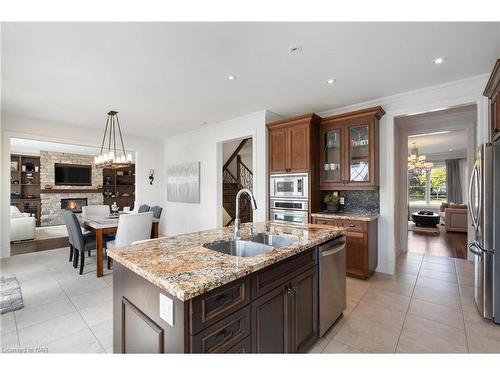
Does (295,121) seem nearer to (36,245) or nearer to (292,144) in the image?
(292,144)

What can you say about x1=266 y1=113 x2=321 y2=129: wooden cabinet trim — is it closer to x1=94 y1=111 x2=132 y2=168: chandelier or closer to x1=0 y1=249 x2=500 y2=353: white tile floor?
x1=0 y1=249 x2=500 y2=353: white tile floor

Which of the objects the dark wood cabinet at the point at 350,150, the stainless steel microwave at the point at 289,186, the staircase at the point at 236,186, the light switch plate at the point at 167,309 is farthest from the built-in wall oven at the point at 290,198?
the light switch plate at the point at 167,309

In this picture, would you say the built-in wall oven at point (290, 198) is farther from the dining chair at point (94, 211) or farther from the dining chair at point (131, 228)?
the dining chair at point (94, 211)

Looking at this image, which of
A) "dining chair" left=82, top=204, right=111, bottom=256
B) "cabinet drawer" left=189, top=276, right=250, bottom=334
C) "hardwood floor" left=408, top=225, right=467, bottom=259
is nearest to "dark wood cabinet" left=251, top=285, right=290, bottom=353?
"cabinet drawer" left=189, top=276, right=250, bottom=334

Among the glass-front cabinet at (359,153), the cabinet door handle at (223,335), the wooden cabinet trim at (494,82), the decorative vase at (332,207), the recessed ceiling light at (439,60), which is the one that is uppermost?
the recessed ceiling light at (439,60)

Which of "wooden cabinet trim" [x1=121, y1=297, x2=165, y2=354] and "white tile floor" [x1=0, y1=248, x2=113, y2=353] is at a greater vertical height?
"wooden cabinet trim" [x1=121, y1=297, x2=165, y2=354]

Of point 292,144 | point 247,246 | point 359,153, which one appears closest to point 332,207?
point 359,153

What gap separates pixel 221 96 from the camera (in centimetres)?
349

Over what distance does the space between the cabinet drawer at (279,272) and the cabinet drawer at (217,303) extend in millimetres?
88

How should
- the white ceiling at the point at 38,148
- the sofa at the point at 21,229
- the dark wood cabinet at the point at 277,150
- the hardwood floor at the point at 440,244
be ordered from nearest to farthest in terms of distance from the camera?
the dark wood cabinet at the point at 277,150 → the hardwood floor at the point at 440,244 → the sofa at the point at 21,229 → the white ceiling at the point at 38,148

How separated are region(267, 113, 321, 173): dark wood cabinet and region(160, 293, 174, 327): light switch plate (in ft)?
9.78

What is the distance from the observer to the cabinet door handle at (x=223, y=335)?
3.73 ft

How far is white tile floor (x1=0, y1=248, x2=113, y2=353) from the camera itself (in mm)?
1968

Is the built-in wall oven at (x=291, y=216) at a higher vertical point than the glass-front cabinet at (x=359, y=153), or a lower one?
lower
